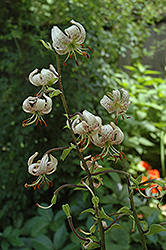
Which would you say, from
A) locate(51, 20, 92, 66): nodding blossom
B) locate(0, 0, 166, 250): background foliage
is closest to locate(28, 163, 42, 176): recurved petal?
locate(51, 20, 92, 66): nodding blossom

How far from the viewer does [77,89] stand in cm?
182

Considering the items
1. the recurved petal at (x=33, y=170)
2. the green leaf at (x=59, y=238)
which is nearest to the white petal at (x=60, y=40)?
the recurved petal at (x=33, y=170)

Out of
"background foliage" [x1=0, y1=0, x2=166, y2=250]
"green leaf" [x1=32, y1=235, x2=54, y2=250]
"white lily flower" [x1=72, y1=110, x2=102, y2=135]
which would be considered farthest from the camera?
"background foliage" [x1=0, y1=0, x2=166, y2=250]

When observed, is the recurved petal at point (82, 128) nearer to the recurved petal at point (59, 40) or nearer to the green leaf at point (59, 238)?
the recurved petal at point (59, 40)

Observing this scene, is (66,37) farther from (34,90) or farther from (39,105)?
(34,90)

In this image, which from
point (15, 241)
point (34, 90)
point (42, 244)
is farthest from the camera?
point (34, 90)

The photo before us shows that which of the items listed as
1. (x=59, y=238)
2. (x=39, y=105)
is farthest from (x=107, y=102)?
(x=59, y=238)

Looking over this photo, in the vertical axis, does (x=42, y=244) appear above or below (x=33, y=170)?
below

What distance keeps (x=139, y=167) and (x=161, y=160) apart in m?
0.32

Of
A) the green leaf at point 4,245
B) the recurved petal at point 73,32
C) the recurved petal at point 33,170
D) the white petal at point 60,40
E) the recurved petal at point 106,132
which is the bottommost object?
the green leaf at point 4,245

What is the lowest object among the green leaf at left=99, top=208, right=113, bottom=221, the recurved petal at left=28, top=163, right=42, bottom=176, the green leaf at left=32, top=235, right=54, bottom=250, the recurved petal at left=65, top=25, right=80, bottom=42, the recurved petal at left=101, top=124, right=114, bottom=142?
the green leaf at left=32, top=235, right=54, bottom=250

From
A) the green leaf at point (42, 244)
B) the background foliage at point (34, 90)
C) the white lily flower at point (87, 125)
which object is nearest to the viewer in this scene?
the white lily flower at point (87, 125)

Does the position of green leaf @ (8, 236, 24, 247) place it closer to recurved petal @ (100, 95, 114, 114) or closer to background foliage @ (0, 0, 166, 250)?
background foliage @ (0, 0, 166, 250)

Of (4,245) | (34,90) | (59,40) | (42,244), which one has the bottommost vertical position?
(4,245)
